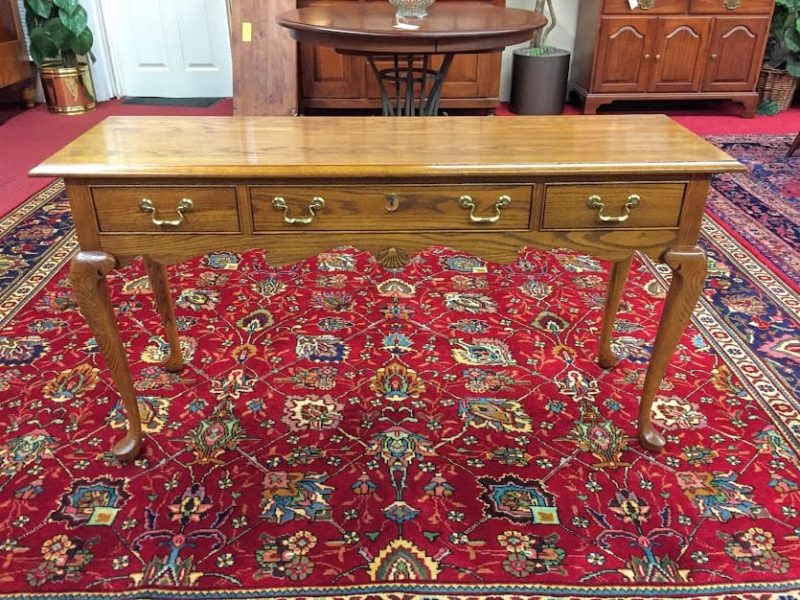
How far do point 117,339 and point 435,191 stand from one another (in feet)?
2.79

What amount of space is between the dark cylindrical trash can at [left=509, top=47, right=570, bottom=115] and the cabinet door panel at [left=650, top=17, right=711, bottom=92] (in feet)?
2.14

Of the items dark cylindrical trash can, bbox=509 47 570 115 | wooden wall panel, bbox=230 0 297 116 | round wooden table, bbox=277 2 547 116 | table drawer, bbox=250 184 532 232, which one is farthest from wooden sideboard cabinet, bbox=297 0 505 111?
table drawer, bbox=250 184 532 232

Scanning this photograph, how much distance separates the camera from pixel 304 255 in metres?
1.57

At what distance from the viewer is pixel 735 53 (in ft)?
16.3

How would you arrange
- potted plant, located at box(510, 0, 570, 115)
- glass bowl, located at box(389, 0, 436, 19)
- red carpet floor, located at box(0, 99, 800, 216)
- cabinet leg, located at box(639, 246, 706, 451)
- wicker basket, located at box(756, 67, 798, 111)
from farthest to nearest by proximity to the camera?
1. wicker basket, located at box(756, 67, 798, 111)
2. potted plant, located at box(510, 0, 570, 115)
3. red carpet floor, located at box(0, 99, 800, 216)
4. glass bowl, located at box(389, 0, 436, 19)
5. cabinet leg, located at box(639, 246, 706, 451)

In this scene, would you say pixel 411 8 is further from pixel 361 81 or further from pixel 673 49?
pixel 673 49

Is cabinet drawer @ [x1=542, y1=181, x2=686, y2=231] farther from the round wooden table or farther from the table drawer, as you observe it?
the round wooden table

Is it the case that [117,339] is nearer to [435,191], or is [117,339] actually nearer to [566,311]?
[435,191]

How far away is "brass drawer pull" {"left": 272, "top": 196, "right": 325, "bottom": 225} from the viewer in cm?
150

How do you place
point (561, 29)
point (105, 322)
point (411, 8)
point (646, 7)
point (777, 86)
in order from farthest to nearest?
point (561, 29) → point (777, 86) → point (646, 7) → point (411, 8) → point (105, 322)

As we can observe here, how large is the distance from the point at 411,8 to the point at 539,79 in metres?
1.99

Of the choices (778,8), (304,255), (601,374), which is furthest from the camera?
(778,8)

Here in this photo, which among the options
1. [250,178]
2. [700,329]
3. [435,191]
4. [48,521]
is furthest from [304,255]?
[700,329]

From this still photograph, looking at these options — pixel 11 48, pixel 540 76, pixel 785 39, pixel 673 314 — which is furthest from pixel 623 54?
pixel 11 48
